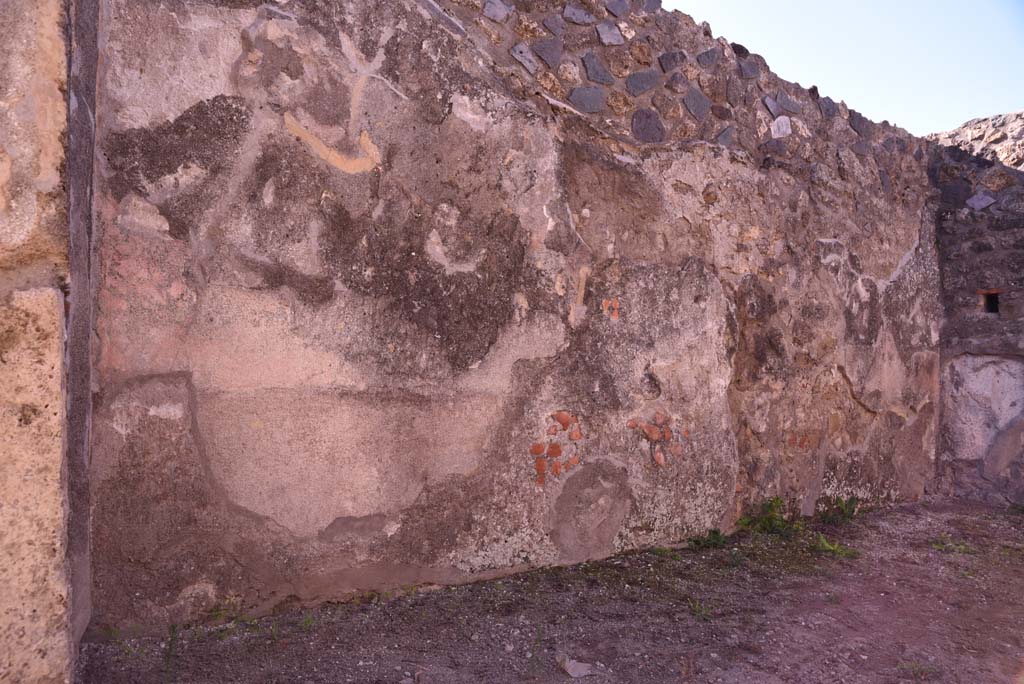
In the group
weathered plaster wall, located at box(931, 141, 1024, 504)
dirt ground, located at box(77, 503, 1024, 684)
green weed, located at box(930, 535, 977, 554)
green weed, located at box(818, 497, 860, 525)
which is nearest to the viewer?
dirt ground, located at box(77, 503, 1024, 684)

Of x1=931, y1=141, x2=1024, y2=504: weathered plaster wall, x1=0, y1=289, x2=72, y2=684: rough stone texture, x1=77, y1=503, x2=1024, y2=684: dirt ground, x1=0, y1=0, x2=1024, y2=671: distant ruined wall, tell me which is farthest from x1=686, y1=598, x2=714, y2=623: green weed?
x1=931, y1=141, x2=1024, y2=504: weathered plaster wall

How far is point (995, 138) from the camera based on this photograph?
11.6 ft

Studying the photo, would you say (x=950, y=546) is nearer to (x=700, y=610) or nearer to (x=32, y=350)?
(x=700, y=610)

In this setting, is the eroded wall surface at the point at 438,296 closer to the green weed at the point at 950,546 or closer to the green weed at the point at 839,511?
the green weed at the point at 839,511

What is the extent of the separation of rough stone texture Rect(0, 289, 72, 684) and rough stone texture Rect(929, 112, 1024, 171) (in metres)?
3.88

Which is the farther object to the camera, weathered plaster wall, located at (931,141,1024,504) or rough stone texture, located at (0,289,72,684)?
weathered plaster wall, located at (931,141,1024,504)

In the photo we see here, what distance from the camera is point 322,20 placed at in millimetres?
1810

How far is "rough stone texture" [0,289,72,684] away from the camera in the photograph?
1.11m

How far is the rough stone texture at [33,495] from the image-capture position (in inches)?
43.8

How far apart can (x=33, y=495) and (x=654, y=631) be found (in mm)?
1391

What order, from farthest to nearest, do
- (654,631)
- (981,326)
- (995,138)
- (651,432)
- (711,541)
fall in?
1. (995,138)
2. (981,326)
3. (711,541)
4. (651,432)
5. (654,631)

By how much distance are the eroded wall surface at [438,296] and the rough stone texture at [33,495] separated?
42 cm

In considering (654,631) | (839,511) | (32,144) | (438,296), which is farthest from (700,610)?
(32,144)

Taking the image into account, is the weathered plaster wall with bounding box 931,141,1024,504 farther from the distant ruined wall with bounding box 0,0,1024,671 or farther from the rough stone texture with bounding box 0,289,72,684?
the rough stone texture with bounding box 0,289,72,684
